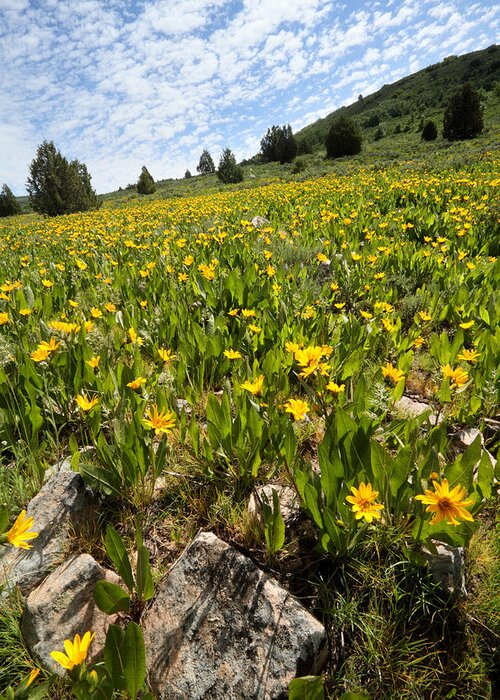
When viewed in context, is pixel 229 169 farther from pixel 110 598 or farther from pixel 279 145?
pixel 110 598

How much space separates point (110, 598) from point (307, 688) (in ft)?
2.21

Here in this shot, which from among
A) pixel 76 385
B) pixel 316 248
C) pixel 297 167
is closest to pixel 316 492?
pixel 76 385

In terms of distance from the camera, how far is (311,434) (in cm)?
212

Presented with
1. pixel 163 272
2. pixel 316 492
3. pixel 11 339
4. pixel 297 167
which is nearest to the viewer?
pixel 316 492

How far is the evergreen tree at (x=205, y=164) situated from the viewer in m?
74.7

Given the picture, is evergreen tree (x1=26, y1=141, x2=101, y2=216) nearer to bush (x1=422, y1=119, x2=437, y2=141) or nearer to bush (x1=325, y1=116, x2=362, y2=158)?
bush (x1=325, y1=116, x2=362, y2=158)

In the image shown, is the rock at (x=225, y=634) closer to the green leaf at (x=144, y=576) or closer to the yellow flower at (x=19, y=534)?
the green leaf at (x=144, y=576)

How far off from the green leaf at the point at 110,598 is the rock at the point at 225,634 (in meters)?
0.16

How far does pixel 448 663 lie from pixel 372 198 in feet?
A: 30.0

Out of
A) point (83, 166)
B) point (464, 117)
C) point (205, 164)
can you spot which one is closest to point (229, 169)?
point (83, 166)

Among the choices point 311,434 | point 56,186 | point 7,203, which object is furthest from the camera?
point 7,203

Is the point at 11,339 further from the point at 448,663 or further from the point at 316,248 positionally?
the point at 316,248

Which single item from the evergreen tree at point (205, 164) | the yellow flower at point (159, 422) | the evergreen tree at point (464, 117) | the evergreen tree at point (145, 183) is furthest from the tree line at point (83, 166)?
the evergreen tree at point (205, 164)

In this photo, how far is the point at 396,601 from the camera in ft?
4.25
